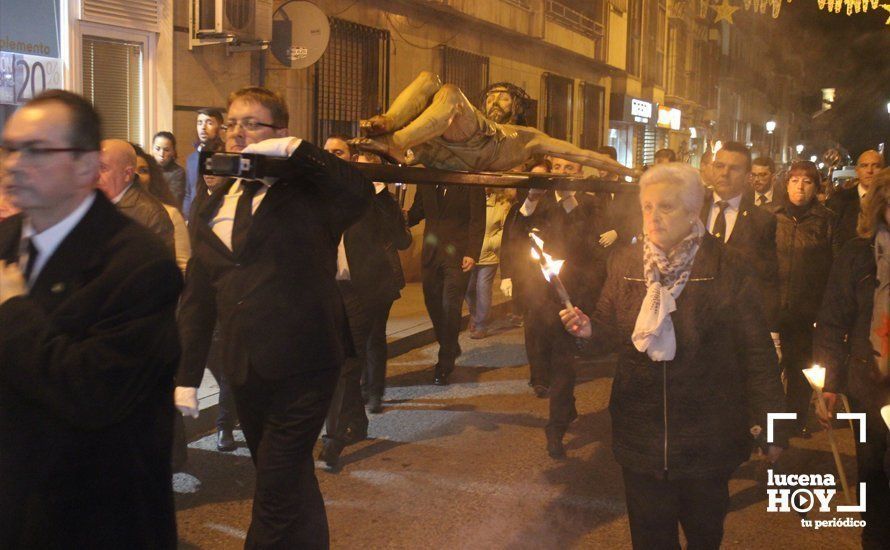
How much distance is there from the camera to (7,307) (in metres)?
2.31

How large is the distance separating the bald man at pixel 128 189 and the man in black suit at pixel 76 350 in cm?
242

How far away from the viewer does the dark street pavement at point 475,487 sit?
493 centimetres

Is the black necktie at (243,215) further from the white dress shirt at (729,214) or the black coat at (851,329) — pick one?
the white dress shirt at (729,214)

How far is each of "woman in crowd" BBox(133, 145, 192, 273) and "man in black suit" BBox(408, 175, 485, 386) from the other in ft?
9.63

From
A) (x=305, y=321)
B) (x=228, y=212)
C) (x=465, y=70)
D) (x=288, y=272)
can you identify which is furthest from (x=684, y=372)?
(x=465, y=70)

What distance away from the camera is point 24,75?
336 inches

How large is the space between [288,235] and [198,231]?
0.42m

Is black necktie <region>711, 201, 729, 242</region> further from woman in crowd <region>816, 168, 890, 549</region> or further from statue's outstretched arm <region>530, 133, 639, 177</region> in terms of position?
woman in crowd <region>816, 168, 890, 549</region>

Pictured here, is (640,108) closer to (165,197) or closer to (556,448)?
(556,448)

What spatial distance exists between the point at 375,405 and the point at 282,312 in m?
3.88

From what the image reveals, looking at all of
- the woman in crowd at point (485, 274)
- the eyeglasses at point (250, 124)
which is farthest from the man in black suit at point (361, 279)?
the woman in crowd at point (485, 274)

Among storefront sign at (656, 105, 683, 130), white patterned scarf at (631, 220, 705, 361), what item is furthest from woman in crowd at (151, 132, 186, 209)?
storefront sign at (656, 105, 683, 130)

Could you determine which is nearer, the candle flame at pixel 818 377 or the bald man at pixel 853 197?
the candle flame at pixel 818 377

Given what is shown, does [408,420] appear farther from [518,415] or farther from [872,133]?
[872,133]
